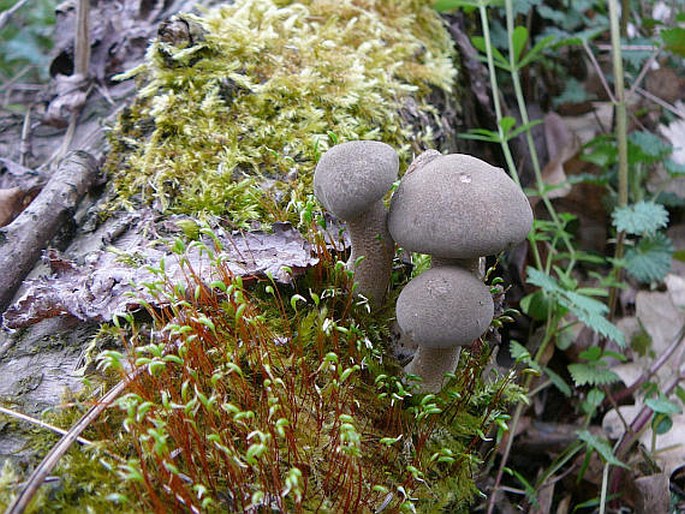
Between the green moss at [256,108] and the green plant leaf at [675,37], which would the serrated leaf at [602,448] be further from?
the green plant leaf at [675,37]

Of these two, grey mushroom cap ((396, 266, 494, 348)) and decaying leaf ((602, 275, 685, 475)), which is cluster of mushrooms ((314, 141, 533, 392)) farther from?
decaying leaf ((602, 275, 685, 475))

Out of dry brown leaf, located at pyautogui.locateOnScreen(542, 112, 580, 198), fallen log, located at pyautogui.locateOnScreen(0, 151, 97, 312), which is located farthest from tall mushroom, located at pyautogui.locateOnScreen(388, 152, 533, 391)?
dry brown leaf, located at pyautogui.locateOnScreen(542, 112, 580, 198)

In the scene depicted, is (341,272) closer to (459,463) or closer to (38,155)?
(459,463)

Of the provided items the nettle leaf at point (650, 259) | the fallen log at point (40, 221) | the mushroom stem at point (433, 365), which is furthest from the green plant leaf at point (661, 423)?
the fallen log at point (40, 221)

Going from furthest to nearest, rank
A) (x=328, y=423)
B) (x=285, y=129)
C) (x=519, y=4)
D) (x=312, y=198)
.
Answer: (x=519, y=4) → (x=285, y=129) → (x=312, y=198) → (x=328, y=423)

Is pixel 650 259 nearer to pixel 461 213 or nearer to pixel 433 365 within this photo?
pixel 433 365

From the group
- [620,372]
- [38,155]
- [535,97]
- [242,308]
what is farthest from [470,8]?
[38,155]
